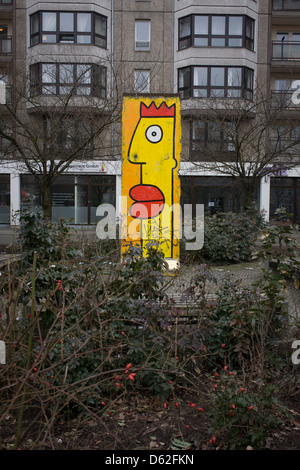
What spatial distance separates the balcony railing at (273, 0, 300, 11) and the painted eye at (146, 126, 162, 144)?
800 inches

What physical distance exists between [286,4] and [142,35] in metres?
8.41

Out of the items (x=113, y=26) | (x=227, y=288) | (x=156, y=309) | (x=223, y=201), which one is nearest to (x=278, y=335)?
(x=227, y=288)

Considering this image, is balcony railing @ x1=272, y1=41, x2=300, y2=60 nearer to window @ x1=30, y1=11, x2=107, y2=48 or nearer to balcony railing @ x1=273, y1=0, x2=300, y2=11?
balcony railing @ x1=273, y1=0, x2=300, y2=11

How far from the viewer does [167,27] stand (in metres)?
24.0

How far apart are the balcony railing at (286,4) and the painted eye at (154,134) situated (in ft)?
66.6

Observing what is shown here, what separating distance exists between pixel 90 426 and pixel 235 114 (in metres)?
12.9

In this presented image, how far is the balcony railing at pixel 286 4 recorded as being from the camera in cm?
2492

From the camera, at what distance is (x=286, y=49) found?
82.3ft

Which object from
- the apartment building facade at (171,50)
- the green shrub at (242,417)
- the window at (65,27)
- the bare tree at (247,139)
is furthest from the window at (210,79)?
the green shrub at (242,417)

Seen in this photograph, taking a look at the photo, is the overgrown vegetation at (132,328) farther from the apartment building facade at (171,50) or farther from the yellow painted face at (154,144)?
the apartment building facade at (171,50)

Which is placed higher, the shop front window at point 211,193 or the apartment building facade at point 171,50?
the apartment building facade at point 171,50

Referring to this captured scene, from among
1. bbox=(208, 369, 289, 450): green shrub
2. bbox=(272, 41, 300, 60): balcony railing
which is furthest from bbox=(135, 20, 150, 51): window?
bbox=(208, 369, 289, 450): green shrub

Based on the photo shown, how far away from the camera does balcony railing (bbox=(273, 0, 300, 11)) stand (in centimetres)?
2492

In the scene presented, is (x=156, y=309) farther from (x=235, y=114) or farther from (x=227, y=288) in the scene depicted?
(x=235, y=114)
